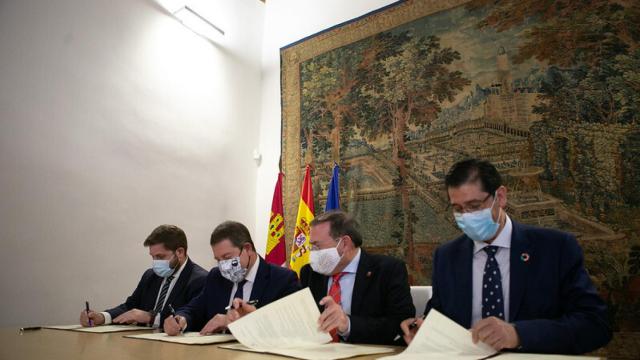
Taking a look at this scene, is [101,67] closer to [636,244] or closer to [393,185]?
[393,185]

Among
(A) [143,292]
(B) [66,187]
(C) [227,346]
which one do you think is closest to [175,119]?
(B) [66,187]

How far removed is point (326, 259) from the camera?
2484 mm

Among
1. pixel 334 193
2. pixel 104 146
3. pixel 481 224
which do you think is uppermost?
pixel 104 146

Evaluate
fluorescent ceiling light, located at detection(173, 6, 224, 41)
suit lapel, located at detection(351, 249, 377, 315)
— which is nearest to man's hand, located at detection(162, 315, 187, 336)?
suit lapel, located at detection(351, 249, 377, 315)

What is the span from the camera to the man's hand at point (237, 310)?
6.98 ft

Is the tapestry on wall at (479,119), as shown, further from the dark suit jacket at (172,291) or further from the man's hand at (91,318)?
the man's hand at (91,318)

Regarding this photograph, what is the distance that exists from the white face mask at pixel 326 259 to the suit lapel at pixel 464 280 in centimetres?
66

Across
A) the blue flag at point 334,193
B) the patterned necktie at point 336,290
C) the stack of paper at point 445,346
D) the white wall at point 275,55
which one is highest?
the white wall at point 275,55

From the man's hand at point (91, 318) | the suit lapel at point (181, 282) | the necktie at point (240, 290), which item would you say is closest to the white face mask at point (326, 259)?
the necktie at point (240, 290)

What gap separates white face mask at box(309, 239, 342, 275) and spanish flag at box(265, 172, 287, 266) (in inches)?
98.5

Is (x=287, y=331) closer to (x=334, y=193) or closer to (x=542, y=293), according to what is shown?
(x=542, y=293)

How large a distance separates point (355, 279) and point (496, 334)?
1070mm

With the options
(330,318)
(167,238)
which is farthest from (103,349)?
(167,238)

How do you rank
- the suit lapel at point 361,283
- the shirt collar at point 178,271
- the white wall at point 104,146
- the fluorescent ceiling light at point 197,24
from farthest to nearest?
the fluorescent ceiling light at point 197,24
the white wall at point 104,146
the shirt collar at point 178,271
the suit lapel at point 361,283
